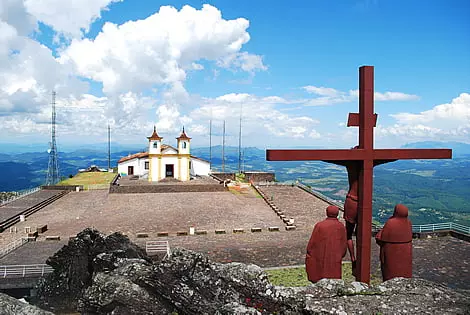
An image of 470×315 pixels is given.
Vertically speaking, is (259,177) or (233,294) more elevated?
(233,294)

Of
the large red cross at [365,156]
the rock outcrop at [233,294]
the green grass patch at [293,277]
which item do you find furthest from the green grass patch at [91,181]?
the large red cross at [365,156]

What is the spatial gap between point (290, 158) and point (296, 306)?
286 cm

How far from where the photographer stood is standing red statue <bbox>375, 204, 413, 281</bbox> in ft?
23.3

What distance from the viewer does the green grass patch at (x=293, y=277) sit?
32.5ft

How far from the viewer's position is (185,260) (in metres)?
5.64

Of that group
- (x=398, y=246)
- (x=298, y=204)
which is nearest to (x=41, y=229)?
(x=298, y=204)

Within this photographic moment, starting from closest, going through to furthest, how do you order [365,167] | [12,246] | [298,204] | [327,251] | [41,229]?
[327,251]
[365,167]
[12,246]
[41,229]
[298,204]

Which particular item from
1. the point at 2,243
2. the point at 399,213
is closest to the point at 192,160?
the point at 2,243

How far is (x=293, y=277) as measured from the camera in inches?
415

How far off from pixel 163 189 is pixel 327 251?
24516 millimetres

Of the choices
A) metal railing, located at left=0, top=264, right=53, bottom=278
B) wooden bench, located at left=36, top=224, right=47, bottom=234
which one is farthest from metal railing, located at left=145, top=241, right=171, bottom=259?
wooden bench, located at left=36, top=224, right=47, bottom=234

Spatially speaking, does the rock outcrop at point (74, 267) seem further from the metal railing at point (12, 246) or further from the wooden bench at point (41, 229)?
the wooden bench at point (41, 229)

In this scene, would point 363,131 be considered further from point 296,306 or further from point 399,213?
point 296,306

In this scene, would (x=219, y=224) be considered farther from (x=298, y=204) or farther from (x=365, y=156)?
(x=365, y=156)
